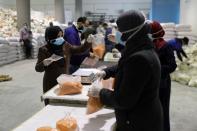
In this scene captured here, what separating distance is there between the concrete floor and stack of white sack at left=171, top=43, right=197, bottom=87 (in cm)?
16

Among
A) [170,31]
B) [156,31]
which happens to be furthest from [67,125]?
[170,31]

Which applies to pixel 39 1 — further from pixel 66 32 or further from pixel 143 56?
pixel 143 56

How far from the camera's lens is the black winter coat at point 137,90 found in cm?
151

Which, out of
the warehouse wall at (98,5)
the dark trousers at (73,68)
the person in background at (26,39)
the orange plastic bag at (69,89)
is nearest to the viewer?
the orange plastic bag at (69,89)

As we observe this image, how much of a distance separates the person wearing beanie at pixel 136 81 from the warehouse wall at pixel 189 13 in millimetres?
7661

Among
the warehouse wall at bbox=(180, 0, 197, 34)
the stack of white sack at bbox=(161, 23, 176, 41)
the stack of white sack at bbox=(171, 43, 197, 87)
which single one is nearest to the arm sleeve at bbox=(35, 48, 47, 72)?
the stack of white sack at bbox=(171, 43, 197, 87)

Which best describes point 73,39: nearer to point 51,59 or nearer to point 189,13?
point 51,59

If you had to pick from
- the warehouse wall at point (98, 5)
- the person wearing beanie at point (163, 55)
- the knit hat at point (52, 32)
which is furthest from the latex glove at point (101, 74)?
the warehouse wall at point (98, 5)

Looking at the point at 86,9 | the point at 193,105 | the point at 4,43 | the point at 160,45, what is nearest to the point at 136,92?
the point at 160,45

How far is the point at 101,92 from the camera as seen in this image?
5.67ft

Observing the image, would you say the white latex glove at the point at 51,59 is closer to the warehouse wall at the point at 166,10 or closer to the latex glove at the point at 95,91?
the latex glove at the point at 95,91

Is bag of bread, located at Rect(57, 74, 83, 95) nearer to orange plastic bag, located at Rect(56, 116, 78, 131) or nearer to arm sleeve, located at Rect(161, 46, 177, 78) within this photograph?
orange plastic bag, located at Rect(56, 116, 78, 131)

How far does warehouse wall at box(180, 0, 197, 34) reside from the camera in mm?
8898

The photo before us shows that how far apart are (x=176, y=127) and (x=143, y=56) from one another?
2.66 metres
